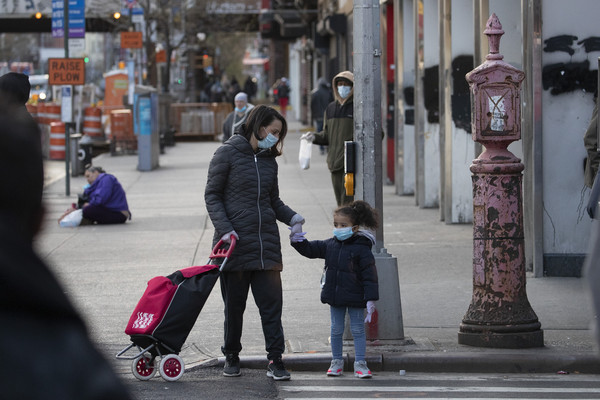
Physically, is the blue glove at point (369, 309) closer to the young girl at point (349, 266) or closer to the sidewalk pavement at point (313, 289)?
the sidewalk pavement at point (313, 289)

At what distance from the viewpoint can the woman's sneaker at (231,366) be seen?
7191 mm

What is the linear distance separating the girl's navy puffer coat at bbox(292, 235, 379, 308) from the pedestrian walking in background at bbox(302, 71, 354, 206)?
4649 mm

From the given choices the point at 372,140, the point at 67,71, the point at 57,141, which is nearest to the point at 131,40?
the point at 57,141

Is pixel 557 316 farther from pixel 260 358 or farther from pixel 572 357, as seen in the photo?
pixel 260 358

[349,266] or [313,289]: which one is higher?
[349,266]

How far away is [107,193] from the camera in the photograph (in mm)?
14703

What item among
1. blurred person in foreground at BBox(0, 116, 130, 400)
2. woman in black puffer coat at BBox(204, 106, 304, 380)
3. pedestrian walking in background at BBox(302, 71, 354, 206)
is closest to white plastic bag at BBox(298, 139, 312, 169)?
pedestrian walking in background at BBox(302, 71, 354, 206)

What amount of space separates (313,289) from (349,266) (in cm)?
317

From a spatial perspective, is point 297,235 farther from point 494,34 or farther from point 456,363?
point 494,34

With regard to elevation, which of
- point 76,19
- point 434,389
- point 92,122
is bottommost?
point 434,389

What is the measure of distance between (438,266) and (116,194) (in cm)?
Answer: 555

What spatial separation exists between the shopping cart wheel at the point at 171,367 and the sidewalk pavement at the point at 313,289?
0.38 meters

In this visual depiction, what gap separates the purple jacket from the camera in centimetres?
1465

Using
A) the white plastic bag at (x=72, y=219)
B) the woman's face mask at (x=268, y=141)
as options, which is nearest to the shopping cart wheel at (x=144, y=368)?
the woman's face mask at (x=268, y=141)
